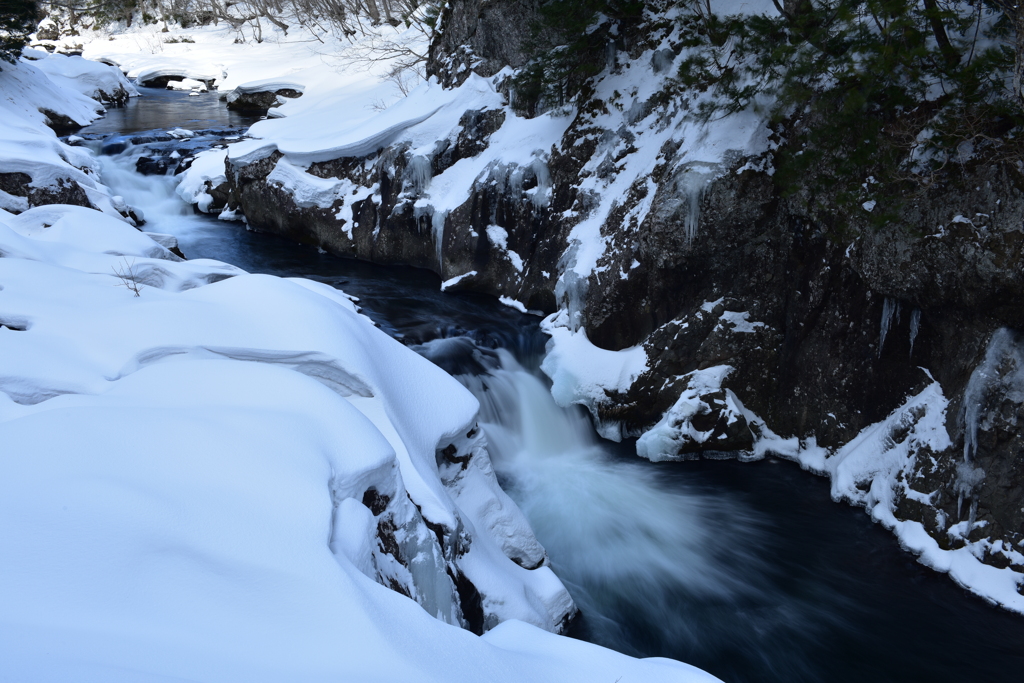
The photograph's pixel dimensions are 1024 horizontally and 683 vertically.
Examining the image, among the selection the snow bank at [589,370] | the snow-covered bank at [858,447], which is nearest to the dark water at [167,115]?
the snow bank at [589,370]

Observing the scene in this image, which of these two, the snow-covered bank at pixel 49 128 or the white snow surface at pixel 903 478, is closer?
the white snow surface at pixel 903 478

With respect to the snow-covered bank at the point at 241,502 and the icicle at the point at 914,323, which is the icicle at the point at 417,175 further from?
the icicle at the point at 914,323

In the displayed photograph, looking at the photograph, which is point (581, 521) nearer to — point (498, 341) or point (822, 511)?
point (822, 511)

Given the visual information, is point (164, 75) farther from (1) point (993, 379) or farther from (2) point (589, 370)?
(1) point (993, 379)

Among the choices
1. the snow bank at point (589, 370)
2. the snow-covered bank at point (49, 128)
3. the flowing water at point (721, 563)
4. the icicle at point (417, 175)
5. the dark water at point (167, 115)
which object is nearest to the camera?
the flowing water at point (721, 563)

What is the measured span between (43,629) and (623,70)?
22.9 ft

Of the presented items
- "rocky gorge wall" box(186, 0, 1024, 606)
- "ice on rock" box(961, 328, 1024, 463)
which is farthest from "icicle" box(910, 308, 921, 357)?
"ice on rock" box(961, 328, 1024, 463)

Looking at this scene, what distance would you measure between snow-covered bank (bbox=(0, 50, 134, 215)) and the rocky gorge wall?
464 centimetres

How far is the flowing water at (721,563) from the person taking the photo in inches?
148

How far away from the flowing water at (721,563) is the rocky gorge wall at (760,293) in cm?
26

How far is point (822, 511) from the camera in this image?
4.88m

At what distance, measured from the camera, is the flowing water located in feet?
12.4

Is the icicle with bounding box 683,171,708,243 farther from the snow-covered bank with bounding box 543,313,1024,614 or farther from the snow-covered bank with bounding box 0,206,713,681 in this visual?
the snow-covered bank with bounding box 0,206,713,681

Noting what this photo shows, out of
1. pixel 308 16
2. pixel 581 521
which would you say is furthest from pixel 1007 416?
pixel 308 16
